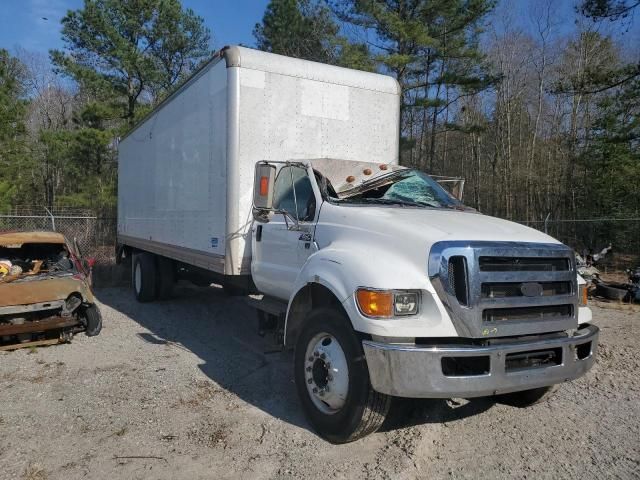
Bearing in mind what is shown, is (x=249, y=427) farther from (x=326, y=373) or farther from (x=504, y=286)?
(x=504, y=286)

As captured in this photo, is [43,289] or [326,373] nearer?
[326,373]

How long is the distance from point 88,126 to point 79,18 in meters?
5.14

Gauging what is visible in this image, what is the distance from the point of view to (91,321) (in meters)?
7.34

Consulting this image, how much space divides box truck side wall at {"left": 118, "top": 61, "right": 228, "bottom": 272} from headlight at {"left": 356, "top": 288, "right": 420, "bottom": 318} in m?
2.83

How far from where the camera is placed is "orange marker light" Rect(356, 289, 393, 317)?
3.46 meters

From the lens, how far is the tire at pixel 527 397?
4.49m

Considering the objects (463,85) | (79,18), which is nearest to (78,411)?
(463,85)

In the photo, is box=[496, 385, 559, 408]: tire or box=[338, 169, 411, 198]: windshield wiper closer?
box=[496, 385, 559, 408]: tire

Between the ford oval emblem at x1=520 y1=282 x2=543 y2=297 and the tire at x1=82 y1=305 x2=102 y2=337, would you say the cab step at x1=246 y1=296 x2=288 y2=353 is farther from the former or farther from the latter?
the tire at x1=82 y1=305 x2=102 y2=337

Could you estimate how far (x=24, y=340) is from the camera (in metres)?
6.82

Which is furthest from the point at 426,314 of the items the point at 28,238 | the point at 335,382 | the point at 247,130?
the point at 28,238

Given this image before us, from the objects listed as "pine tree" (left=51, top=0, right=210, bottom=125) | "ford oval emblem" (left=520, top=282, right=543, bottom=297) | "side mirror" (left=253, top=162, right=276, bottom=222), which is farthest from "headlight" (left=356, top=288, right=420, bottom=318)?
"pine tree" (left=51, top=0, right=210, bottom=125)

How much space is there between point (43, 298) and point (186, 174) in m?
2.49

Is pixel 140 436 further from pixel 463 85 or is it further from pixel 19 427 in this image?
pixel 463 85
